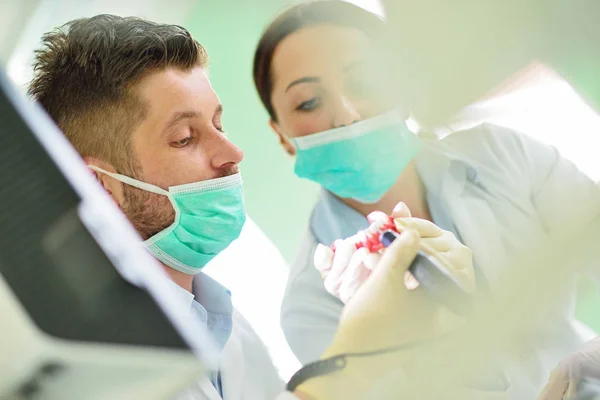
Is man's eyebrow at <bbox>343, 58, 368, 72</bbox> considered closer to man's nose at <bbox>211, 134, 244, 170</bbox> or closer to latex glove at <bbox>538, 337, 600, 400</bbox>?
man's nose at <bbox>211, 134, 244, 170</bbox>

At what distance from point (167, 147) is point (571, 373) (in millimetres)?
650

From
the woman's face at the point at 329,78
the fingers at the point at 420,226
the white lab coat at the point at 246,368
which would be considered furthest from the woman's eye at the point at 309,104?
the white lab coat at the point at 246,368

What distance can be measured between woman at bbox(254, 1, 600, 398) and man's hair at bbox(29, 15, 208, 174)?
202 millimetres

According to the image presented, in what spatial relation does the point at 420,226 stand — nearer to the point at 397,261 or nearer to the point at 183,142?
the point at 397,261

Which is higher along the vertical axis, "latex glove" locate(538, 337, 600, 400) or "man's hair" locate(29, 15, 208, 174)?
"man's hair" locate(29, 15, 208, 174)

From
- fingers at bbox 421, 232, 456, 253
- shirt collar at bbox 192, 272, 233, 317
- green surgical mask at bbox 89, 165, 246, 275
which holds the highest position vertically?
green surgical mask at bbox 89, 165, 246, 275

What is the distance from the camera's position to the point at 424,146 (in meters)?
0.99

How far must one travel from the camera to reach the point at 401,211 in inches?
36.1

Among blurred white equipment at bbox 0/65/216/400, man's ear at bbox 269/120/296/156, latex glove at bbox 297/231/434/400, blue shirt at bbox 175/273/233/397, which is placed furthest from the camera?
man's ear at bbox 269/120/296/156

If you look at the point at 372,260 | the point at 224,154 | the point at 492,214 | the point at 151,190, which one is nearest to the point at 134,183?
the point at 151,190

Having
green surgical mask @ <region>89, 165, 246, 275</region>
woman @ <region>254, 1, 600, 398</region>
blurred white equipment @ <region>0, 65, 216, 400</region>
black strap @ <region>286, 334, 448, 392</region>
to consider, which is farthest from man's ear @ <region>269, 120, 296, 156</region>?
blurred white equipment @ <region>0, 65, 216, 400</region>

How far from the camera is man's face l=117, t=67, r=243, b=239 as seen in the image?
89 cm

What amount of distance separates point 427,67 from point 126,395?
0.72 metres

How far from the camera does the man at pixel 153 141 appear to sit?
89 cm
